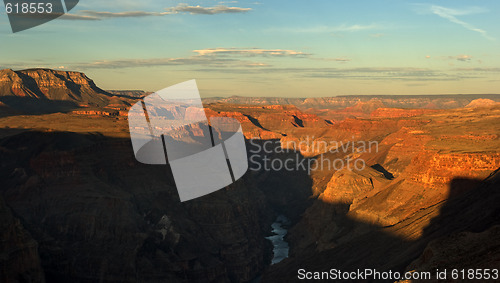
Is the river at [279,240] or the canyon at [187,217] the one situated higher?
the canyon at [187,217]

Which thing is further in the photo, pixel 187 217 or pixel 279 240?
pixel 279 240

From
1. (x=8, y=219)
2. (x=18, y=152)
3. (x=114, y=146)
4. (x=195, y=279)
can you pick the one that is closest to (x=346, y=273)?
(x=195, y=279)

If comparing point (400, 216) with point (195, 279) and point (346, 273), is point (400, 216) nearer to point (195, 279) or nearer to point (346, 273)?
point (346, 273)

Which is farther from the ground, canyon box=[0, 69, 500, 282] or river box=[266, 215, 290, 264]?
canyon box=[0, 69, 500, 282]

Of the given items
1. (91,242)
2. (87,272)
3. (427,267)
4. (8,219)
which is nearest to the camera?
(427,267)

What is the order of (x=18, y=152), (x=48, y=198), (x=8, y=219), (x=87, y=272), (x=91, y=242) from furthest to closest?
1. (x=18, y=152)
2. (x=48, y=198)
3. (x=91, y=242)
4. (x=87, y=272)
5. (x=8, y=219)

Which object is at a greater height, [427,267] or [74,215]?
[427,267]

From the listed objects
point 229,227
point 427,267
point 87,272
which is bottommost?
point 229,227

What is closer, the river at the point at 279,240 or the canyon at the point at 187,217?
the canyon at the point at 187,217

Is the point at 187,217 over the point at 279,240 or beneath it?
over

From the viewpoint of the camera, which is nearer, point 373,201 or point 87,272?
point 87,272

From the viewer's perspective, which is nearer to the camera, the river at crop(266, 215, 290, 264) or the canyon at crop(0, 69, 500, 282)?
the canyon at crop(0, 69, 500, 282)
